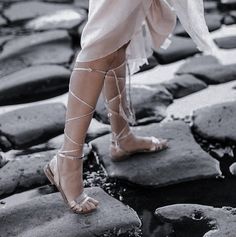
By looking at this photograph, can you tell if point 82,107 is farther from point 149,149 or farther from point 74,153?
point 149,149

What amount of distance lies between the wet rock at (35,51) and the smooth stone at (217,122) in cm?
92

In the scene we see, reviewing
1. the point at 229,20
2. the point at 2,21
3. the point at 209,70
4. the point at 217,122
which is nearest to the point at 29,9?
the point at 2,21

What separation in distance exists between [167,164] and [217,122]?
38cm

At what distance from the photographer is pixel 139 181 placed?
214 cm

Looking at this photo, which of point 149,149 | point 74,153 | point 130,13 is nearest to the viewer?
point 130,13

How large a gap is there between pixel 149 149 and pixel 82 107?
48cm

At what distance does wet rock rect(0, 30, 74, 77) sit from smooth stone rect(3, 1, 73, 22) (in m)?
0.32

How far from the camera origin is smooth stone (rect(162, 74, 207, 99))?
2850 millimetres

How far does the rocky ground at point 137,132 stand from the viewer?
76.1 inches

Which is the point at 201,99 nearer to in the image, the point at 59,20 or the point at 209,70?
the point at 209,70

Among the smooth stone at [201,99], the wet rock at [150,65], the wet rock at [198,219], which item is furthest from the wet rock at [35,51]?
the wet rock at [198,219]

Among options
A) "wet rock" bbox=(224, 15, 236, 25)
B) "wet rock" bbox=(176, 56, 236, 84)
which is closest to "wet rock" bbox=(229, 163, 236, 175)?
"wet rock" bbox=(176, 56, 236, 84)

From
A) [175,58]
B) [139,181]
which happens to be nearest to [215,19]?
[175,58]

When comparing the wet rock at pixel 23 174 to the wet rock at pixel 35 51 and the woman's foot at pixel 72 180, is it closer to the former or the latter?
the woman's foot at pixel 72 180
